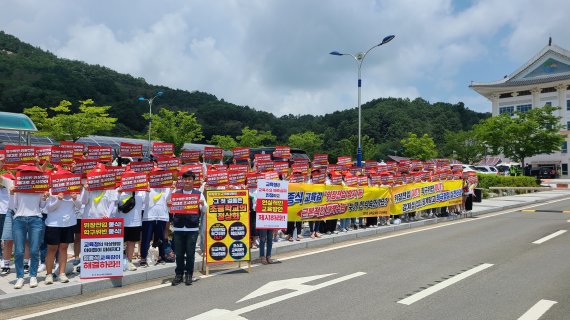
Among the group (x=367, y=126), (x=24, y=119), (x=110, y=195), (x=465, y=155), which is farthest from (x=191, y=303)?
(x=367, y=126)

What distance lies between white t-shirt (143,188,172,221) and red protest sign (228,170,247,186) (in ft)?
5.21

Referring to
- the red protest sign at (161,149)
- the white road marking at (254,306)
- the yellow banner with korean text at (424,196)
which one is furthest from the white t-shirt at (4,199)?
the yellow banner with korean text at (424,196)

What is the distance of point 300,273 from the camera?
8078mm

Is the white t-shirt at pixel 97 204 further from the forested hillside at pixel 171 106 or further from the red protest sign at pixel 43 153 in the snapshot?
the forested hillside at pixel 171 106

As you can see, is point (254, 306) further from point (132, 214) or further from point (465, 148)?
point (465, 148)

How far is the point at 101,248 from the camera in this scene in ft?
23.6

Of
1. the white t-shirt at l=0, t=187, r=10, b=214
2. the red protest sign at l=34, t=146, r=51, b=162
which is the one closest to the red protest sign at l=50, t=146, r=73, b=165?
the red protest sign at l=34, t=146, r=51, b=162

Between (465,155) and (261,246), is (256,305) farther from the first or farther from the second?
(465,155)

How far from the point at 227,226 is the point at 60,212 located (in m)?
2.85

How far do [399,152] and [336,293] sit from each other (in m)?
82.5

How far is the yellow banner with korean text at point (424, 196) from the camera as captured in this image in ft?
49.1

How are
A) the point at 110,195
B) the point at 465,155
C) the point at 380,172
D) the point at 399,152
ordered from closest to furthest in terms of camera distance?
the point at 110,195 < the point at 380,172 < the point at 465,155 < the point at 399,152

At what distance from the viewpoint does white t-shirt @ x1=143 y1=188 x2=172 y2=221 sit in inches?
327

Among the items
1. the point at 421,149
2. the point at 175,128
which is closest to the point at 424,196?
the point at 175,128
